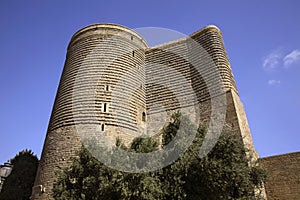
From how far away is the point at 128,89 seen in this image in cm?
1656

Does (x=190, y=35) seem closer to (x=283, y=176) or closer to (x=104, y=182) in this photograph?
(x=283, y=176)

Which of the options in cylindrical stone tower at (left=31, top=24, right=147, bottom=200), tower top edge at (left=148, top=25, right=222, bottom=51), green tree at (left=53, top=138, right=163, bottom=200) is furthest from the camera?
tower top edge at (left=148, top=25, right=222, bottom=51)

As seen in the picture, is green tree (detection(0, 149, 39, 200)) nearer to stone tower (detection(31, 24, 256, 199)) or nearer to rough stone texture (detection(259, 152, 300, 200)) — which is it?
stone tower (detection(31, 24, 256, 199))

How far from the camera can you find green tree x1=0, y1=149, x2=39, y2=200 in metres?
18.5

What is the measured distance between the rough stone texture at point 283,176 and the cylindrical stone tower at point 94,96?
7.71 metres

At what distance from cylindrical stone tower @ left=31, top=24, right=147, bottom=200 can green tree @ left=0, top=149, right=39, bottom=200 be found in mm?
5146

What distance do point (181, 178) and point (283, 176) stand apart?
681cm

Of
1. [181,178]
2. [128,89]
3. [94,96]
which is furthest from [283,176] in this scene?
[94,96]

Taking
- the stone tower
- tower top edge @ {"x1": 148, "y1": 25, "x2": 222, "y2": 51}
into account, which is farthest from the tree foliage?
tower top edge @ {"x1": 148, "y1": 25, "x2": 222, "y2": 51}

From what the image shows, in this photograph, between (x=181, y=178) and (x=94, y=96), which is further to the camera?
(x=94, y=96)

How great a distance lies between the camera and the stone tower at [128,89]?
14508 millimetres

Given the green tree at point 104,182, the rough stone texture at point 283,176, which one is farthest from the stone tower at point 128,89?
the green tree at point 104,182

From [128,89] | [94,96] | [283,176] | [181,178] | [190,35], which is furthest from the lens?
[190,35]

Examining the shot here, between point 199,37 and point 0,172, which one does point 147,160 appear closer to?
point 199,37
